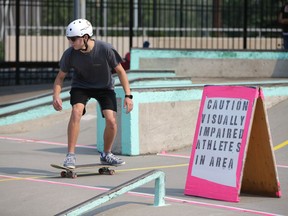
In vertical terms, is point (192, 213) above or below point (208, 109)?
below

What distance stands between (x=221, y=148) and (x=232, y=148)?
0.48 feet

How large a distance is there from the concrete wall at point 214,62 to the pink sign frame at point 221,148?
10705 mm

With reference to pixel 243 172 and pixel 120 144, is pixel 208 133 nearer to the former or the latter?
pixel 243 172

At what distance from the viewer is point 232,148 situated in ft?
29.6

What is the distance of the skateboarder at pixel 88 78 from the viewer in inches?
408

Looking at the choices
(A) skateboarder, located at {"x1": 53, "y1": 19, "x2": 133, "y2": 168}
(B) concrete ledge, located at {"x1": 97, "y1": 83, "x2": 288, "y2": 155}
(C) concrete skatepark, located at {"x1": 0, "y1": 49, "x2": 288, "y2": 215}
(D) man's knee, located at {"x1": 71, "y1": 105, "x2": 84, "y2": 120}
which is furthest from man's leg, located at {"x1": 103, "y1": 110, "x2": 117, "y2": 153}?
(B) concrete ledge, located at {"x1": 97, "y1": 83, "x2": 288, "y2": 155}

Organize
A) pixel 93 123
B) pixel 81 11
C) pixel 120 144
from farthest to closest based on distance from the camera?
pixel 81 11 < pixel 93 123 < pixel 120 144

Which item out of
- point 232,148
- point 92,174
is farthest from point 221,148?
point 92,174

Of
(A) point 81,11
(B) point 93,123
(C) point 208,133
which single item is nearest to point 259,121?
(C) point 208,133

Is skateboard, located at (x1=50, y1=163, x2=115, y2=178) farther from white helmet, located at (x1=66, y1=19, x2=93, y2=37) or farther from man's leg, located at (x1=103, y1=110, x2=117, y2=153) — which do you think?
white helmet, located at (x1=66, y1=19, x2=93, y2=37)

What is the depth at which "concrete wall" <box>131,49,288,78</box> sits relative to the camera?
1995 centimetres

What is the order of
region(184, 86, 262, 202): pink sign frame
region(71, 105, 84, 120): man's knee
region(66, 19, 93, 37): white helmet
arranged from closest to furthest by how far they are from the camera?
region(184, 86, 262, 202): pink sign frame
region(66, 19, 93, 37): white helmet
region(71, 105, 84, 120): man's knee

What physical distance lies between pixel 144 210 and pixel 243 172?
1332 mm

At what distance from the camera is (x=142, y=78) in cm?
1717
